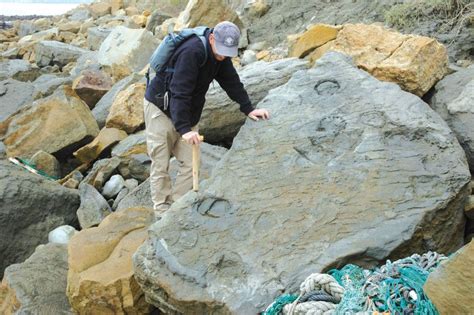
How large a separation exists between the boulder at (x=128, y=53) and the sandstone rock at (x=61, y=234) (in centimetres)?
626

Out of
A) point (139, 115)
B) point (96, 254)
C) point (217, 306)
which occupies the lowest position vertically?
point (139, 115)

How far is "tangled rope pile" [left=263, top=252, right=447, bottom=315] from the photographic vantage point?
2506 mm

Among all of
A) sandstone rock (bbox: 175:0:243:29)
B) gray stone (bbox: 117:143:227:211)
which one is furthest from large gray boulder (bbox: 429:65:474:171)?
sandstone rock (bbox: 175:0:243:29)

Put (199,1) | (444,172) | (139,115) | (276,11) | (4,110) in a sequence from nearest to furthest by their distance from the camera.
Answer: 1. (444,172)
2. (139,115)
3. (4,110)
4. (199,1)
5. (276,11)

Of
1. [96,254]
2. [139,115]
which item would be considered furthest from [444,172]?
[139,115]

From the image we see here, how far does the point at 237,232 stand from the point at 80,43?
55.2ft

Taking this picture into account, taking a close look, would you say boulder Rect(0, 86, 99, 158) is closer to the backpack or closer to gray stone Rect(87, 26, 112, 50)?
the backpack

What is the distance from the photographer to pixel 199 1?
36.1 ft

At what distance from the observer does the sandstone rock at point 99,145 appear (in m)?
7.11

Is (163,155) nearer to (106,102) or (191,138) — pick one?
(191,138)

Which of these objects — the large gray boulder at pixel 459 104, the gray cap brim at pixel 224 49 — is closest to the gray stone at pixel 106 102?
the gray cap brim at pixel 224 49

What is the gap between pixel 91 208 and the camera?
5652mm

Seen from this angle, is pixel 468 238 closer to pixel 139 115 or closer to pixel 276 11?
pixel 139 115

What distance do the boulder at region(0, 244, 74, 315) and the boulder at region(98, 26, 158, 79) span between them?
24.1 feet
